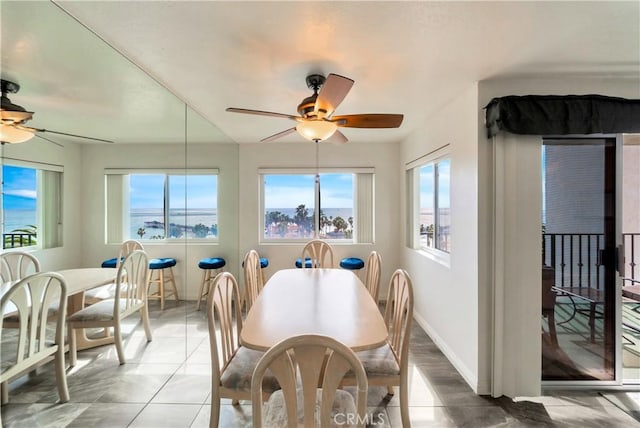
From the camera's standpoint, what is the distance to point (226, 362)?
158 centimetres

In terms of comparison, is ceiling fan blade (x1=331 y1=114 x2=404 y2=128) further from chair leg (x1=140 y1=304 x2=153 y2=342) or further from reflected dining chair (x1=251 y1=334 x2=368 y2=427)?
chair leg (x1=140 y1=304 x2=153 y2=342)

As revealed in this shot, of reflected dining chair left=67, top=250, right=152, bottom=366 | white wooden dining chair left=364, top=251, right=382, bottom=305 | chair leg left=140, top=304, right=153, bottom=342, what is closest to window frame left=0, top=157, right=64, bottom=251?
reflected dining chair left=67, top=250, right=152, bottom=366

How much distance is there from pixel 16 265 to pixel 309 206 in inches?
130

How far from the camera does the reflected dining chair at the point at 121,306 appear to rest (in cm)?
155

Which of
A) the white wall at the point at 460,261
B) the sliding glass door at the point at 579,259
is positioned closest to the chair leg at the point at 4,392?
the white wall at the point at 460,261

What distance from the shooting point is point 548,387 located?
6.84 ft

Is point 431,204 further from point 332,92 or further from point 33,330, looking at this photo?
point 33,330

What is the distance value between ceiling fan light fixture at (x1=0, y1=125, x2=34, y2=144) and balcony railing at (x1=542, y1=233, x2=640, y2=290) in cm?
311

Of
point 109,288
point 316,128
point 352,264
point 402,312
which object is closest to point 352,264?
point 352,264

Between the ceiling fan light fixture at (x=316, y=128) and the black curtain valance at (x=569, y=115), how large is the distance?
45.2 inches

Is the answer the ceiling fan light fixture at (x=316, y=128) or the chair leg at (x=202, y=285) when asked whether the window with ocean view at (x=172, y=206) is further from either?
the ceiling fan light fixture at (x=316, y=128)

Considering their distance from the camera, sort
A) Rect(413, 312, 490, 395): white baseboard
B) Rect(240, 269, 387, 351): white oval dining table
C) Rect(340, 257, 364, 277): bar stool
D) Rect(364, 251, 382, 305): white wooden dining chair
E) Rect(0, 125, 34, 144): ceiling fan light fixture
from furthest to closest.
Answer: Rect(340, 257, 364, 277): bar stool → Rect(364, 251, 382, 305): white wooden dining chair → Rect(413, 312, 490, 395): white baseboard → Rect(240, 269, 387, 351): white oval dining table → Rect(0, 125, 34, 144): ceiling fan light fixture

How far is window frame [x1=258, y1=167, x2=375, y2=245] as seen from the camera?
4.14m

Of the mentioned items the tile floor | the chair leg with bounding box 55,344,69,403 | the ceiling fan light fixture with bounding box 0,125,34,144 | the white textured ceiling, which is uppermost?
the white textured ceiling
